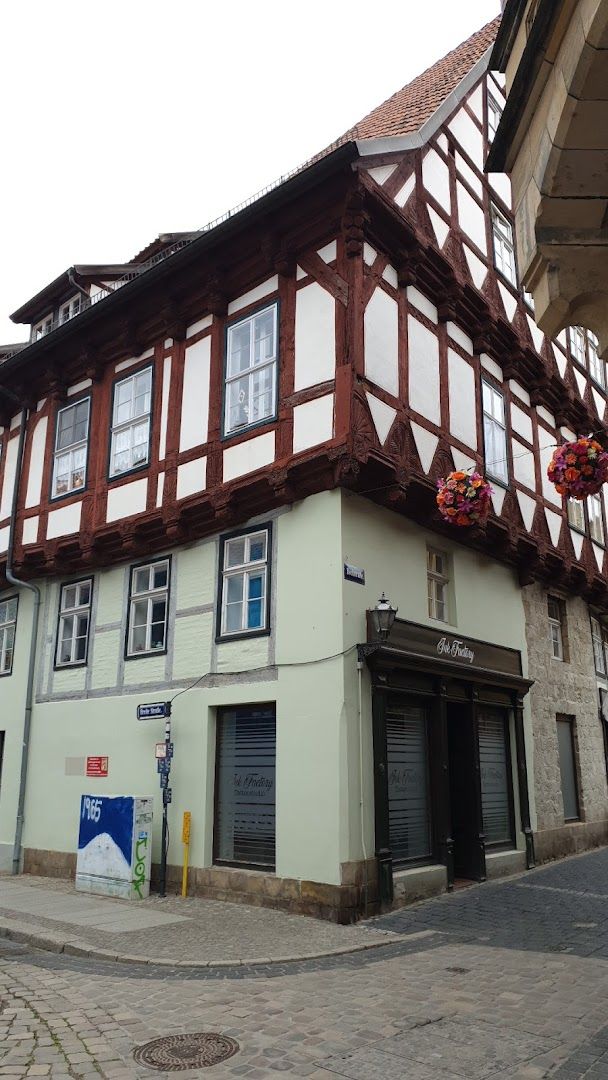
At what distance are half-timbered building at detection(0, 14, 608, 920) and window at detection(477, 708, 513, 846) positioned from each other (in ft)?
0.25

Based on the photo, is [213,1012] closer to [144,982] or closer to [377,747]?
[144,982]

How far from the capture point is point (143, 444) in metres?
14.1

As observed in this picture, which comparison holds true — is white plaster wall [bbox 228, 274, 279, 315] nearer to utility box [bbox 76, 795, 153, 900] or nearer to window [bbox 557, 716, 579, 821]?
utility box [bbox 76, 795, 153, 900]

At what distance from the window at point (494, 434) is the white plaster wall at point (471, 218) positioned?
265 cm

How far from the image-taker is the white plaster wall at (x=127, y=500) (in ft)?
44.9

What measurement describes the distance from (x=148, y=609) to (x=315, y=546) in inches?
156

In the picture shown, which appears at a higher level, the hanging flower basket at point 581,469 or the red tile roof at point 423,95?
the red tile roof at point 423,95

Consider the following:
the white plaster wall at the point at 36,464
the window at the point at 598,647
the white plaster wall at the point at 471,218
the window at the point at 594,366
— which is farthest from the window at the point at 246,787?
the window at the point at 594,366

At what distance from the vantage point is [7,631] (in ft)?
55.1

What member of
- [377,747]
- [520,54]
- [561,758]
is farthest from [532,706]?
[520,54]

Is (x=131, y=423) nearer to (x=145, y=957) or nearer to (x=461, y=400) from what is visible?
(x=461, y=400)

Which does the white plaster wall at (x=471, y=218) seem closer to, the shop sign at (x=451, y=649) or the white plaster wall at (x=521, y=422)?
the white plaster wall at (x=521, y=422)

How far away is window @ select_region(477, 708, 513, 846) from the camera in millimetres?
13703

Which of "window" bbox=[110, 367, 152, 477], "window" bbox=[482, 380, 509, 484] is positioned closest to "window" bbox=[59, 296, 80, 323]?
"window" bbox=[110, 367, 152, 477]
